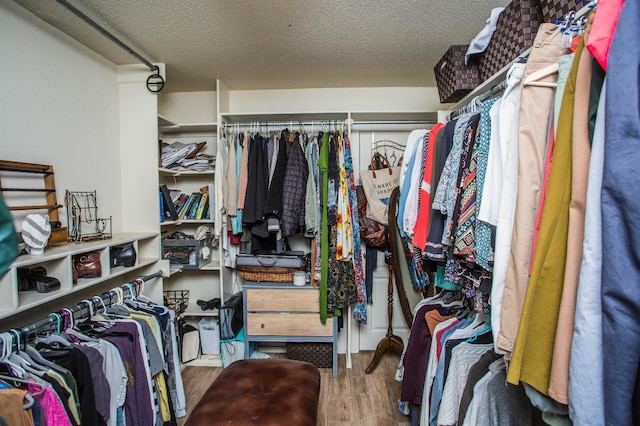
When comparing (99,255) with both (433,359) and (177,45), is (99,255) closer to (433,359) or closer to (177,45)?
(177,45)

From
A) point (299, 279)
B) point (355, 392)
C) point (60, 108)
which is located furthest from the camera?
point (299, 279)

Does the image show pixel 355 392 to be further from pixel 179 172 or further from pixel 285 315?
pixel 179 172

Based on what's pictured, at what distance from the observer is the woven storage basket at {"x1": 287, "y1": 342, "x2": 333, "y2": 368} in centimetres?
262

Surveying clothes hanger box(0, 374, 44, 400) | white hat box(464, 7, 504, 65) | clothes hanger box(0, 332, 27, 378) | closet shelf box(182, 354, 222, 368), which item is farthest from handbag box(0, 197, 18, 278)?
closet shelf box(182, 354, 222, 368)

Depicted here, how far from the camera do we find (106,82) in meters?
2.30

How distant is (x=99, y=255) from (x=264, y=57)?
1.63 meters

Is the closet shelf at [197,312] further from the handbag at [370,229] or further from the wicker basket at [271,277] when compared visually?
the handbag at [370,229]

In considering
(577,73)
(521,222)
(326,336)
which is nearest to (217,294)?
(326,336)

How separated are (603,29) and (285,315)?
236 cm

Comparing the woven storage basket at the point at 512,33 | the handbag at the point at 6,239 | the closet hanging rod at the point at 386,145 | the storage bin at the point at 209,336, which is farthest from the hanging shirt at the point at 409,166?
the storage bin at the point at 209,336

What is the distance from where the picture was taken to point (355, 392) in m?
2.36

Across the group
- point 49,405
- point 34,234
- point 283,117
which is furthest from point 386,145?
point 49,405

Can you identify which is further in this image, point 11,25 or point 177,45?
point 177,45

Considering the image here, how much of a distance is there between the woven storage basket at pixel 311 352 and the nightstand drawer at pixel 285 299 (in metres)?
0.33
